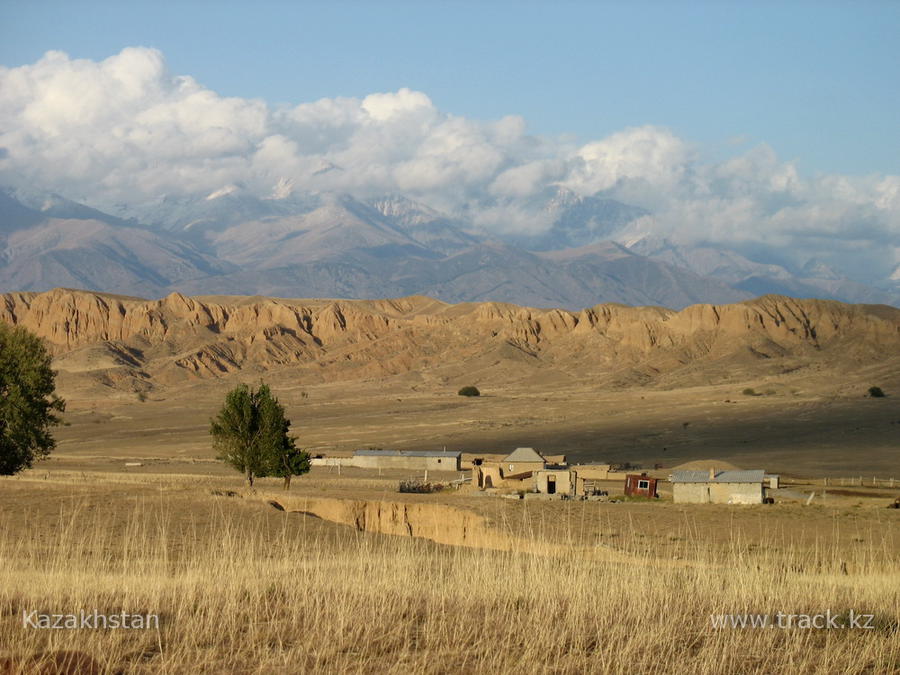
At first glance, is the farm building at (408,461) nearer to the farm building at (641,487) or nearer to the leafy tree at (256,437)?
the farm building at (641,487)

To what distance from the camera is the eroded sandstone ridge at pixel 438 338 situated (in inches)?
5920

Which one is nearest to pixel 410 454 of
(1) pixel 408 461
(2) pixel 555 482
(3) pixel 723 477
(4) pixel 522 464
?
(1) pixel 408 461

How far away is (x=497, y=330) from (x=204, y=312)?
56.8 metres

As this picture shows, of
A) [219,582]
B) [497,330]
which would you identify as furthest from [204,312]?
[219,582]

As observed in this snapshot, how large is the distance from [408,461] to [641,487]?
2151cm

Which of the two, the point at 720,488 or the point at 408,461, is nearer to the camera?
the point at 720,488

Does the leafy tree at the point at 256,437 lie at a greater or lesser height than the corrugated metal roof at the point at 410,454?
greater

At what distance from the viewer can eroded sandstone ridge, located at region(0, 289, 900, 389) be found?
150375 mm

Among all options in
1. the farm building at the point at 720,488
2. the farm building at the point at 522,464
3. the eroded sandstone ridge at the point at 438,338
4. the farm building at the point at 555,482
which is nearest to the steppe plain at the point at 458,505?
the eroded sandstone ridge at the point at 438,338

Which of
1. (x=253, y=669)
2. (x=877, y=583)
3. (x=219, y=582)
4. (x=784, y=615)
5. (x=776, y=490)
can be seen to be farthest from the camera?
(x=776, y=490)

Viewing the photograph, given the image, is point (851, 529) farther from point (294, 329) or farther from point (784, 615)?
point (294, 329)

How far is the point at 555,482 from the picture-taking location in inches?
1693

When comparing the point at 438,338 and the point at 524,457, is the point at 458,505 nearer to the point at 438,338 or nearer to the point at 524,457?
the point at 524,457

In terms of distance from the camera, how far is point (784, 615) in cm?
988
